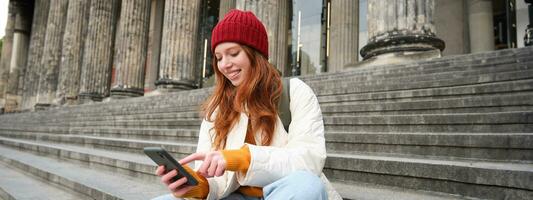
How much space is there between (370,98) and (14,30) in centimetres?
3154

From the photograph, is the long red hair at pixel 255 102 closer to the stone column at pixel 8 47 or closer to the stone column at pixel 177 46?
the stone column at pixel 177 46

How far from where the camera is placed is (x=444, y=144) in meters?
2.56

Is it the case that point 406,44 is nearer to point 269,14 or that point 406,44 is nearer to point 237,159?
point 269,14

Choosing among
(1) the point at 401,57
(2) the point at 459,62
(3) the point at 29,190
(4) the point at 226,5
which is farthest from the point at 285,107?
(4) the point at 226,5

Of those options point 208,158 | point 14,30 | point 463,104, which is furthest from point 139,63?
point 14,30

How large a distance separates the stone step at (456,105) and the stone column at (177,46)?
832 centimetres

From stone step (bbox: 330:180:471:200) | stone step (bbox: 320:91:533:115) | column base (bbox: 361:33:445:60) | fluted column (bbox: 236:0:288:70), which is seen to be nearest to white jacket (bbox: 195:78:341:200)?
stone step (bbox: 330:180:471:200)

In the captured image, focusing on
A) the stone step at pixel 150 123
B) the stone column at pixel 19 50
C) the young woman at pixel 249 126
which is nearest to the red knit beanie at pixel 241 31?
the young woman at pixel 249 126

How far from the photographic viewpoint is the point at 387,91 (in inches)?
173

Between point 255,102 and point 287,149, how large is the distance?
10.1 inches

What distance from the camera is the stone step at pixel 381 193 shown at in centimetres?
206

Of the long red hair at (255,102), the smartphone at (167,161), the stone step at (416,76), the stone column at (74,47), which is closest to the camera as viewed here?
the smartphone at (167,161)

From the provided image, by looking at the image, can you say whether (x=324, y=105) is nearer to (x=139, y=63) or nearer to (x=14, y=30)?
(x=139, y=63)

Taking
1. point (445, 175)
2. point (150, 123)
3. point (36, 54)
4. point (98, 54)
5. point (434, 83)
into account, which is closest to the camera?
point (445, 175)
